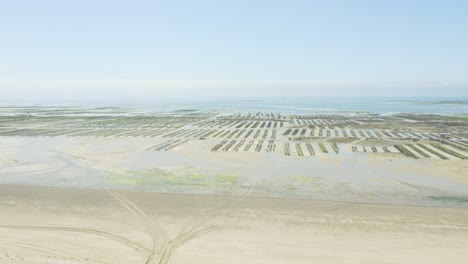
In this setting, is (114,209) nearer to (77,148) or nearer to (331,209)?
(331,209)

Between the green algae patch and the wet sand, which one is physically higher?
the green algae patch

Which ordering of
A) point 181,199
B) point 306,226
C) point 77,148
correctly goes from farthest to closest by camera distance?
point 77,148 → point 181,199 → point 306,226

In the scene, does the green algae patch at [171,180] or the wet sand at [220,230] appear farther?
the green algae patch at [171,180]

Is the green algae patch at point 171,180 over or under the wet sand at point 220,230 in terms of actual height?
over

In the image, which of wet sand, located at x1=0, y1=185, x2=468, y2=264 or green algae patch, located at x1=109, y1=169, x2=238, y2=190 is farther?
green algae patch, located at x1=109, y1=169, x2=238, y2=190

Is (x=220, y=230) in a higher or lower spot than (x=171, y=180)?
lower

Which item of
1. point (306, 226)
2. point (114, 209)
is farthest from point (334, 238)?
point (114, 209)

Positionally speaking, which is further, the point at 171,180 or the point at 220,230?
the point at 171,180

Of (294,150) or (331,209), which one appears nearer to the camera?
(331,209)
